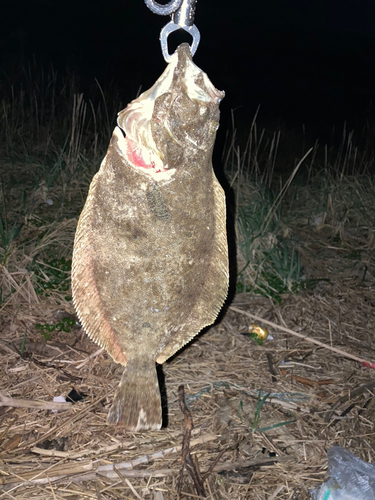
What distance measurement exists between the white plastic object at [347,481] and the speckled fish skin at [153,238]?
2.62 ft

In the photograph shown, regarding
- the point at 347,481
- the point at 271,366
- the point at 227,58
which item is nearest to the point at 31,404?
the point at 271,366

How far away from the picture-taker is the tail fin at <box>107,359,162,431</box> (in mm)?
1538

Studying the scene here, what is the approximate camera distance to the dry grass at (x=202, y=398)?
1.75 m

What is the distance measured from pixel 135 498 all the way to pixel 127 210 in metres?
1.10

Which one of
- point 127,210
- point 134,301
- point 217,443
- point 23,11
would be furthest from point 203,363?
point 23,11

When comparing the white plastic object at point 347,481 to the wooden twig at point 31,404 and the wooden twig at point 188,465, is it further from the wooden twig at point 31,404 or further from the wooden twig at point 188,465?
the wooden twig at point 31,404

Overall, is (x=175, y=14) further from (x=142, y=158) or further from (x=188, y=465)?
(x=188, y=465)

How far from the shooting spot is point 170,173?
55.4 inches

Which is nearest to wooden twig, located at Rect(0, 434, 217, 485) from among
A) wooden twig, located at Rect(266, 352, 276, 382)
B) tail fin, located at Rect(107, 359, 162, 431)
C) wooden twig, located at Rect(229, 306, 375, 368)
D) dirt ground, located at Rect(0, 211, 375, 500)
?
dirt ground, located at Rect(0, 211, 375, 500)

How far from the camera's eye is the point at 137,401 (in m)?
1.54

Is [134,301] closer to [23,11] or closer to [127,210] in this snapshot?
[127,210]

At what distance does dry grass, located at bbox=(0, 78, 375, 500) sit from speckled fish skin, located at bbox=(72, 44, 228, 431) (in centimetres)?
41

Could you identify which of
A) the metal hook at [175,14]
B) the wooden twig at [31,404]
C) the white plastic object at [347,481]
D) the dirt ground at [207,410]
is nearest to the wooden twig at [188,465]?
the dirt ground at [207,410]

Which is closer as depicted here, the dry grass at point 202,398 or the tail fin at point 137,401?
the tail fin at point 137,401
